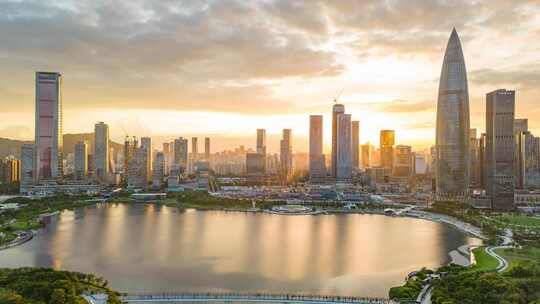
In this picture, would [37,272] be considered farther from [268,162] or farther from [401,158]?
[268,162]

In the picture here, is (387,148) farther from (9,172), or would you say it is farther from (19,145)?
(19,145)

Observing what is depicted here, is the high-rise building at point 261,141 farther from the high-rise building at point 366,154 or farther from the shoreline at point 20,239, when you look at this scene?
the shoreline at point 20,239

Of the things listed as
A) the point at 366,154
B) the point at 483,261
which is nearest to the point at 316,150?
the point at 366,154

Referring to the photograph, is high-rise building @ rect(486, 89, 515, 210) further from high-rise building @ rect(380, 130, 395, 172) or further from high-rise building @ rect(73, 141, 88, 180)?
high-rise building @ rect(73, 141, 88, 180)

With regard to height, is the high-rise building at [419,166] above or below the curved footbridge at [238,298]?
above

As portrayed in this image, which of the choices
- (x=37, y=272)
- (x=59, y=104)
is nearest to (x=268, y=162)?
(x=59, y=104)

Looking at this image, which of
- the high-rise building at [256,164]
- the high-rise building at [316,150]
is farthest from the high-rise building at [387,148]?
the high-rise building at [256,164]
